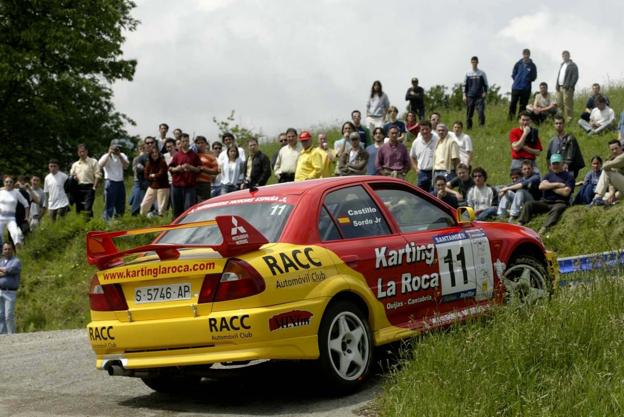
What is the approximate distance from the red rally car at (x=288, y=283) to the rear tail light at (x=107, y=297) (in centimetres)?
1

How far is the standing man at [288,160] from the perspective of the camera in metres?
20.8

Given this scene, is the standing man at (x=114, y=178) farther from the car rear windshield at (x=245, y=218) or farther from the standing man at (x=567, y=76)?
Answer: the car rear windshield at (x=245, y=218)

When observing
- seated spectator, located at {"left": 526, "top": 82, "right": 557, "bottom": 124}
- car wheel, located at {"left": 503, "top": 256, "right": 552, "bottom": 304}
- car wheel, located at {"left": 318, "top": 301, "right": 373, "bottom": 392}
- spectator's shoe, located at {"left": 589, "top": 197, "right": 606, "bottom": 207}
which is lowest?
car wheel, located at {"left": 318, "top": 301, "right": 373, "bottom": 392}

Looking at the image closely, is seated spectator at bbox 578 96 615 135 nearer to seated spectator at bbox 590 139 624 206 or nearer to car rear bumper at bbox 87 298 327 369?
seated spectator at bbox 590 139 624 206

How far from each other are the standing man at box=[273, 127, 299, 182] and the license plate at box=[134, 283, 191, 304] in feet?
38.9

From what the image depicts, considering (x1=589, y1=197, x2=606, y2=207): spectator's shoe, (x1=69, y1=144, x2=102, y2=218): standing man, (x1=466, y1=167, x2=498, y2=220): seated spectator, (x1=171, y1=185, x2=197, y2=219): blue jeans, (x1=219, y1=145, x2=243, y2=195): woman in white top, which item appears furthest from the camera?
A: (x1=69, y1=144, x2=102, y2=218): standing man

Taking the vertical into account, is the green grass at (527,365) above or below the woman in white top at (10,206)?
below

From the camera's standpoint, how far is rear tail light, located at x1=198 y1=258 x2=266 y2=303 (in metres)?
8.46

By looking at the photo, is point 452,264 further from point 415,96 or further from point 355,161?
point 415,96

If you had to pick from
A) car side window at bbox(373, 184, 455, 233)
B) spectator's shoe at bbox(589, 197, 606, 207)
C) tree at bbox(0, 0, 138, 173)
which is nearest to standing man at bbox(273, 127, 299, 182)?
spectator's shoe at bbox(589, 197, 606, 207)

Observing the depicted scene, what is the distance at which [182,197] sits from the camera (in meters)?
21.1

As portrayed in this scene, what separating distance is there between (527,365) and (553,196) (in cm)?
1055

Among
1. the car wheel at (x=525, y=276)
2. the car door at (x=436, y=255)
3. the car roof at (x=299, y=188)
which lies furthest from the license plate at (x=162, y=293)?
the car wheel at (x=525, y=276)

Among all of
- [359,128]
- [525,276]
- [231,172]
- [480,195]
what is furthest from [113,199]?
[525,276]
